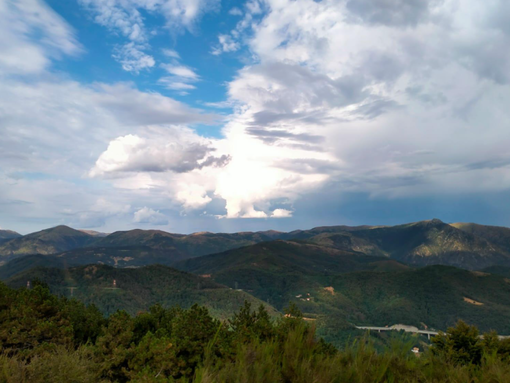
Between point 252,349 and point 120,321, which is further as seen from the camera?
point 120,321

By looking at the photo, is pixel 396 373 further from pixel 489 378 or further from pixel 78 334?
pixel 78 334

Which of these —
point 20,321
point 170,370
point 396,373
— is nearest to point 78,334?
point 20,321

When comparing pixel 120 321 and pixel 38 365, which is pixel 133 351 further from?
pixel 38 365

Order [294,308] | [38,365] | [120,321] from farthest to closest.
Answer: [120,321] < [294,308] < [38,365]

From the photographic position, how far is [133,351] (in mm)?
19656

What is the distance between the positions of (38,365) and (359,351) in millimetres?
7949

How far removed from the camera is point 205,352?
8.34 metres

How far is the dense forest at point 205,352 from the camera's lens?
7941 mm

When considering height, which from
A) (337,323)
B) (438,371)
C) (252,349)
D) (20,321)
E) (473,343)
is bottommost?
(337,323)

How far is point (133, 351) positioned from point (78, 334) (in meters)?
13.4

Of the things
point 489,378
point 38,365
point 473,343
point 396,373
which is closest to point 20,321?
point 38,365

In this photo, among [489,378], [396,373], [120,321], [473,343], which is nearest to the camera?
[489,378]

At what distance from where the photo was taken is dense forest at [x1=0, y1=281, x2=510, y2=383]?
7941 millimetres

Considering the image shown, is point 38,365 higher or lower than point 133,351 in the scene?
higher
